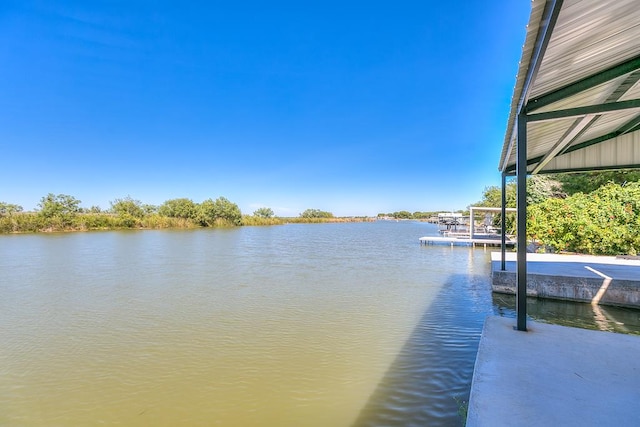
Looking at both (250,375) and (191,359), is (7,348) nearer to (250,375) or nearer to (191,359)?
(191,359)

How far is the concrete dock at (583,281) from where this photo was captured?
5.18 metres

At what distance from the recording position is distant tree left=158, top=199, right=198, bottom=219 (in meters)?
36.1

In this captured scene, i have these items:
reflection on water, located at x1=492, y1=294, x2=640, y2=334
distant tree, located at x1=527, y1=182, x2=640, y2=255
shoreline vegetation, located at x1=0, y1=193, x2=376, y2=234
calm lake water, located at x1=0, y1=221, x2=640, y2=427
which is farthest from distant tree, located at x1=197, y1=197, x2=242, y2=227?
reflection on water, located at x1=492, y1=294, x2=640, y2=334

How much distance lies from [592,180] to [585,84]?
14593 millimetres

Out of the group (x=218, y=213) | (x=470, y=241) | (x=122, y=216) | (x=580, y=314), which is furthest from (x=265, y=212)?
(x=580, y=314)

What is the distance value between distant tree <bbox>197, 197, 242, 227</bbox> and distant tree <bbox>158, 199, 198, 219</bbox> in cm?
76

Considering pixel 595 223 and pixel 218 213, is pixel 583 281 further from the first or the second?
pixel 218 213

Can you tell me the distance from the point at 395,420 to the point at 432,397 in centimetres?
48

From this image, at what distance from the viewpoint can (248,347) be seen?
13.9ft

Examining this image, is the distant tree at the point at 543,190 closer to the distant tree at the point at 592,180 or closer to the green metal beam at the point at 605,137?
the distant tree at the point at 592,180

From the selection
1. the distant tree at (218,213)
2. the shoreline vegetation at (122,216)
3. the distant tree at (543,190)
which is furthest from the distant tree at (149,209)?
the distant tree at (543,190)

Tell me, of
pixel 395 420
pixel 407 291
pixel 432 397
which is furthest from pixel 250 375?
pixel 407 291

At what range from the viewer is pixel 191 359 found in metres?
3.90

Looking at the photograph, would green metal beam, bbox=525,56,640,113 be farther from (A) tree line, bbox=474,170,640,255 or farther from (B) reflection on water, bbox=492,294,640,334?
(A) tree line, bbox=474,170,640,255
